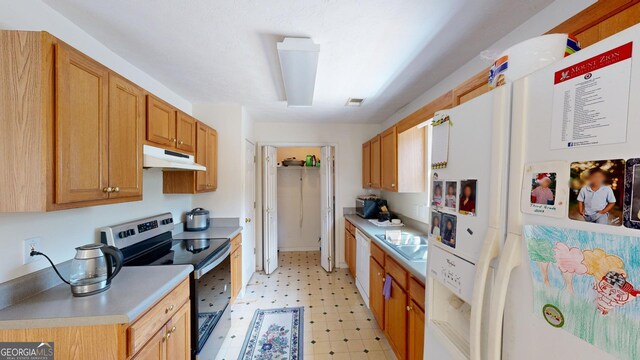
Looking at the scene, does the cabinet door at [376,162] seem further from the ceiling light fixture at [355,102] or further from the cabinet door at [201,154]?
the cabinet door at [201,154]

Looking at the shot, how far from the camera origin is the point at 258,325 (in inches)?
91.8

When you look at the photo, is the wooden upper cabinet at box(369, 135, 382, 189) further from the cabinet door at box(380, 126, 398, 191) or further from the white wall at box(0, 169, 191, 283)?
the white wall at box(0, 169, 191, 283)

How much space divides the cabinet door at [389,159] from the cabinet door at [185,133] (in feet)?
6.66

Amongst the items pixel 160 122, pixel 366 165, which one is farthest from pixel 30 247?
pixel 366 165

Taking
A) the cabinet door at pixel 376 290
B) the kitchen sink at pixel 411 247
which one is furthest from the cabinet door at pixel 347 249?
the kitchen sink at pixel 411 247

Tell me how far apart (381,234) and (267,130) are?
2.34m

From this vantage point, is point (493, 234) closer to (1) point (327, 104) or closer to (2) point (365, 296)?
(2) point (365, 296)

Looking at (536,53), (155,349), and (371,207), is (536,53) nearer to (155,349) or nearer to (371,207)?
(155,349)

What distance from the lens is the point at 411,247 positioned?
6.39 feet

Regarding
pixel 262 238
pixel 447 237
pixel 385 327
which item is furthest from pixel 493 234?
pixel 262 238

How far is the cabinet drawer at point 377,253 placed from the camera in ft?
6.84

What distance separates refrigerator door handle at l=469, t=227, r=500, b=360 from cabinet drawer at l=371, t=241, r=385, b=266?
1.38 m

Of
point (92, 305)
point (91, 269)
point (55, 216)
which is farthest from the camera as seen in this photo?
point (55, 216)

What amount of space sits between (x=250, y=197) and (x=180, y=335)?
1993 mm
